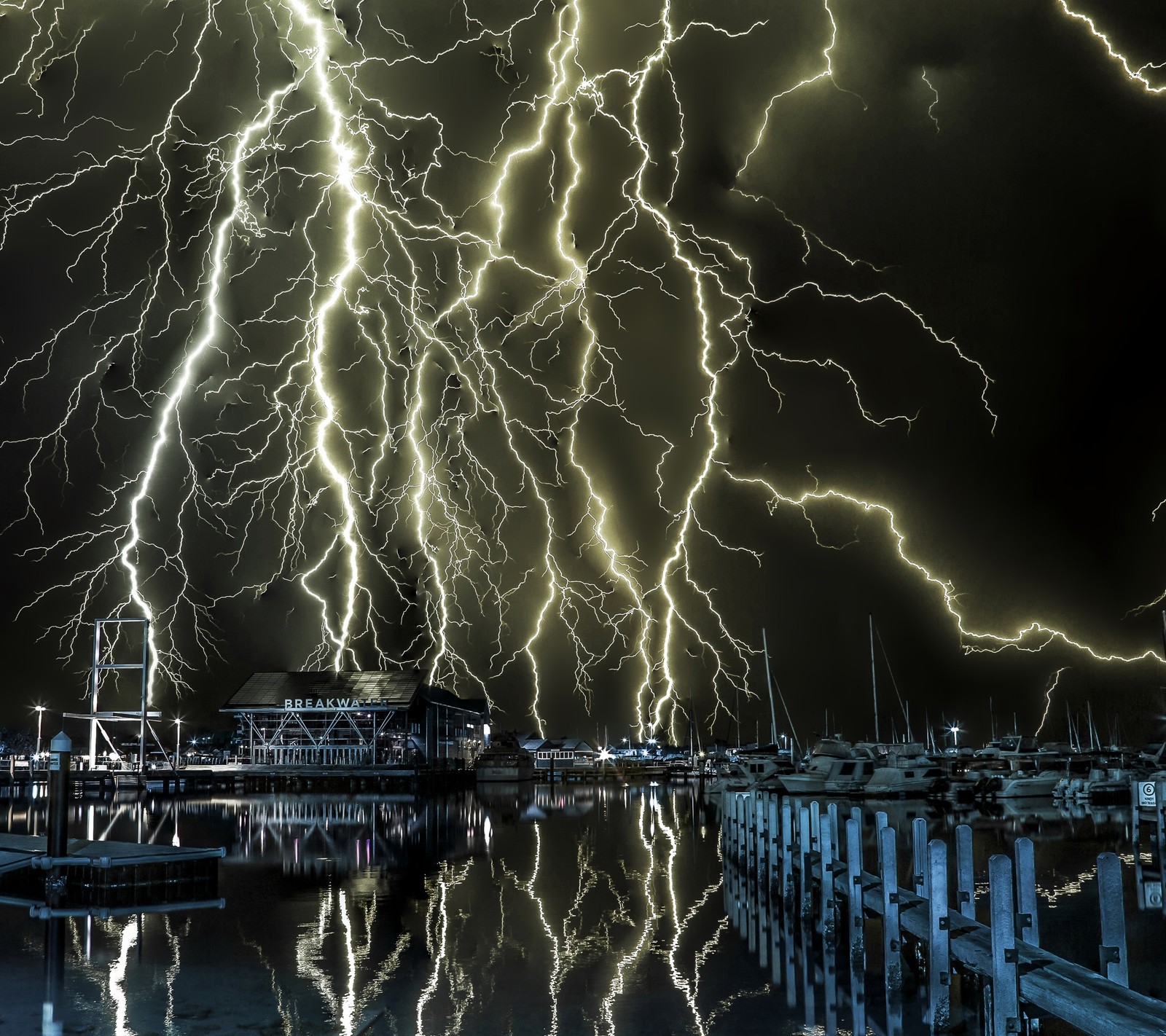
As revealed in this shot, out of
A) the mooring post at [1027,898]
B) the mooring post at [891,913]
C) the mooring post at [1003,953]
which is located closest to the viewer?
the mooring post at [1003,953]

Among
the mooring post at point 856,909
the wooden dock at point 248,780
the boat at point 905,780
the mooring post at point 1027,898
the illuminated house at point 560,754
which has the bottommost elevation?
the illuminated house at point 560,754

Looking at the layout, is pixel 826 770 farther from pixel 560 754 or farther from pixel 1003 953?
pixel 560 754

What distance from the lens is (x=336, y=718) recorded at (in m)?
54.6

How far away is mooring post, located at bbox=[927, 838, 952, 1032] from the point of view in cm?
773

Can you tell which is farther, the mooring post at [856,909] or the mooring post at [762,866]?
the mooring post at [762,866]

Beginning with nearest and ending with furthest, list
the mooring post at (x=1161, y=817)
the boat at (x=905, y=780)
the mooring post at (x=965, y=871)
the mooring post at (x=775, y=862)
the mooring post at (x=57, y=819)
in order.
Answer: the mooring post at (x=965, y=871) → the mooring post at (x=57, y=819) → the mooring post at (x=775, y=862) → the mooring post at (x=1161, y=817) → the boat at (x=905, y=780)

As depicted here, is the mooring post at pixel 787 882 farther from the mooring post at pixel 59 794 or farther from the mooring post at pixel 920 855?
the mooring post at pixel 59 794

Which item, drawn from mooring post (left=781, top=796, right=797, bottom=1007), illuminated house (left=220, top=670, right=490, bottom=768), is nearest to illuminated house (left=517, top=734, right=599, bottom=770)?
illuminated house (left=220, top=670, right=490, bottom=768)

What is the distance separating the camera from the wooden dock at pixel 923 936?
642 cm

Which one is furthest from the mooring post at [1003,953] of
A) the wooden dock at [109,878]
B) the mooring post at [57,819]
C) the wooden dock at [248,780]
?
the wooden dock at [248,780]

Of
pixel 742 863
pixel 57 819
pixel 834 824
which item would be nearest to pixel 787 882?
pixel 834 824

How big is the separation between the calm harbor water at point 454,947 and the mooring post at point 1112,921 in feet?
5.43

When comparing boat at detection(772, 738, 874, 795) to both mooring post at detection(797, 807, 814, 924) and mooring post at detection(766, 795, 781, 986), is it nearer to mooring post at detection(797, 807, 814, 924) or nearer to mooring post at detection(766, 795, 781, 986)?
mooring post at detection(766, 795, 781, 986)

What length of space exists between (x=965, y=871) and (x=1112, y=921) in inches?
84.0
